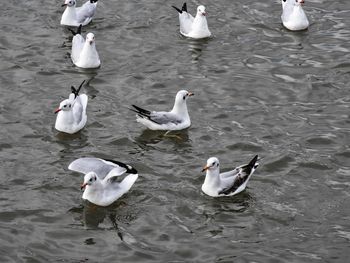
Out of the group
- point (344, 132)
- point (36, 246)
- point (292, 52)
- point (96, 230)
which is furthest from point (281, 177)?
point (292, 52)

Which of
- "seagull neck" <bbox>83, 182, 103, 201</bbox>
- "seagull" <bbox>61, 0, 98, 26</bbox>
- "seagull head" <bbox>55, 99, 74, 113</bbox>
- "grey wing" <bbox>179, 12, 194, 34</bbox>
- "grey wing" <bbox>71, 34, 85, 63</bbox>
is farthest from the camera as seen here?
"seagull" <bbox>61, 0, 98, 26</bbox>

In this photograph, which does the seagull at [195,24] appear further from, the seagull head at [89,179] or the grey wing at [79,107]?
the seagull head at [89,179]

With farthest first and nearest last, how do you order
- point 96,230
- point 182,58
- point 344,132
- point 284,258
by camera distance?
1. point 182,58
2. point 344,132
3. point 96,230
4. point 284,258

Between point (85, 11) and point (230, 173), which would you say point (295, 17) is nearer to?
point (85, 11)

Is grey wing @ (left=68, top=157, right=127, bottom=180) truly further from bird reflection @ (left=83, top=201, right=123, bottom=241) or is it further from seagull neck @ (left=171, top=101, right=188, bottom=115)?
seagull neck @ (left=171, top=101, right=188, bottom=115)

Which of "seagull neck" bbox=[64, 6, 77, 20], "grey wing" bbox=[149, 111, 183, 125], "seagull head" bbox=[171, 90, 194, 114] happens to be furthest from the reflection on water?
"grey wing" bbox=[149, 111, 183, 125]

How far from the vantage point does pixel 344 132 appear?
53.9ft

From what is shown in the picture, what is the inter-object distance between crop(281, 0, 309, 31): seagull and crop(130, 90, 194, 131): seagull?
5.32 metres

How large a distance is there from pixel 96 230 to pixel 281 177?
355 centimetres

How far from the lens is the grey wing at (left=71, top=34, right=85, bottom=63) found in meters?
19.5

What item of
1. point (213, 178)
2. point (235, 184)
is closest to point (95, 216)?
point (213, 178)

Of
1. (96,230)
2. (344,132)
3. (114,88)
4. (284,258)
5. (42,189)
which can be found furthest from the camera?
(114,88)

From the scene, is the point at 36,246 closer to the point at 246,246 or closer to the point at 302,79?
the point at 246,246

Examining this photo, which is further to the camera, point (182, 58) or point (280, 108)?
point (182, 58)
